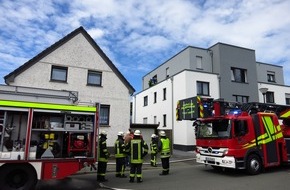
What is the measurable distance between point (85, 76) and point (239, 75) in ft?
54.6

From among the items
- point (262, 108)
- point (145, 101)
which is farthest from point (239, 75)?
point (262, 108)

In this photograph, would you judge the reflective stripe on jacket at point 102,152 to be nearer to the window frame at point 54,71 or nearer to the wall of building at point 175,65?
the window frame at point 54,71

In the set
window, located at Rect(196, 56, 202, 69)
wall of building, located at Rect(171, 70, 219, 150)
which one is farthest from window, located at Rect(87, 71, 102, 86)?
window, located at Rect(196, 56, 202, 69)

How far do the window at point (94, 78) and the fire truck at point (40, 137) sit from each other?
8624mm

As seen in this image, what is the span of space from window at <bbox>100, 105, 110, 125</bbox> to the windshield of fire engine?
7.32 metres

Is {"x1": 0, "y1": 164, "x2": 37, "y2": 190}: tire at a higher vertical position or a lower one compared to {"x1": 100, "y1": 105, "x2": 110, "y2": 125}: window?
lower

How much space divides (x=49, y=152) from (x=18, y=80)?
9072 millimetres

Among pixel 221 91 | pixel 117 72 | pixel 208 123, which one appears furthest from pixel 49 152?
pixel 221 91

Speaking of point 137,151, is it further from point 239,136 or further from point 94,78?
point 94,78

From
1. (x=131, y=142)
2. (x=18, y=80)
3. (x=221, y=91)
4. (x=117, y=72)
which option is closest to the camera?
(x=131, y=142)

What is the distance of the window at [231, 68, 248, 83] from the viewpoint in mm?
26558

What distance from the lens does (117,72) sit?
1842cm

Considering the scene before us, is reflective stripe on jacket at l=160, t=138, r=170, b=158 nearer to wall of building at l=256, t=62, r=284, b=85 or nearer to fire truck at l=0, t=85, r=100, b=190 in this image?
fire truck at l=0, t=85, r=100, b=190

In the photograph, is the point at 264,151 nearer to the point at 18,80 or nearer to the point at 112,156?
the point at 112,156
